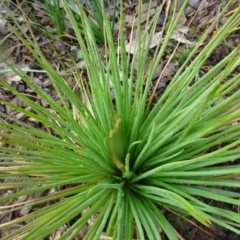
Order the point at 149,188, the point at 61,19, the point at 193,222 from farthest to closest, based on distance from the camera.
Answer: the point at 61,19, the point at 193,222, the point at 149,188

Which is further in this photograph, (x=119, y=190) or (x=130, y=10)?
(x=130, y=10)

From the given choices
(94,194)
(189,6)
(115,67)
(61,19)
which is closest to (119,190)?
(94,194)

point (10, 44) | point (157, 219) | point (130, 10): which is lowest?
point (157, 219)

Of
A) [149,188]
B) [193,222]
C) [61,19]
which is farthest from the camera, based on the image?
[61,19]

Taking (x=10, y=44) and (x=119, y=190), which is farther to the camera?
(x=10, y=44)

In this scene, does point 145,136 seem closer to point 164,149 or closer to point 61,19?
point 164,149

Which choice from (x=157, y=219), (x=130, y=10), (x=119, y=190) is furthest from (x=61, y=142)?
(x=130, y=10)

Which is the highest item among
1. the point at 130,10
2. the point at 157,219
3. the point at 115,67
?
the point at 130,10

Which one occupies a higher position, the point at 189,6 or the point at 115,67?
the point at 189,6

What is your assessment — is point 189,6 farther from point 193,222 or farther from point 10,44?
point 193,222
